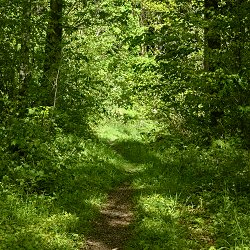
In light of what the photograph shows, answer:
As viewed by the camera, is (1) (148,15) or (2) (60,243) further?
(1) (148,15)

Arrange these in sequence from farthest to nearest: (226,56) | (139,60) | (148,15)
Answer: (148,15) < (139,60) < (226,56)

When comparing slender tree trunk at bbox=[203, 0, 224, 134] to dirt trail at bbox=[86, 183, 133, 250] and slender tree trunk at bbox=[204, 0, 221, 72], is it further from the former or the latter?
dirt trail at bbox=[86, 183, 133, 250]

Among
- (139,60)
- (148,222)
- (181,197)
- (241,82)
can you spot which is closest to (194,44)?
(241,82)

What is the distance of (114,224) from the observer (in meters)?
10.1

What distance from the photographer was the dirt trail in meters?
8.80

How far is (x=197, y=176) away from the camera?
44.1 feet

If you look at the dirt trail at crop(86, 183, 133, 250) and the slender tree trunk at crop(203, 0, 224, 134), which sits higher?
the slender tree trunk at crop(203, 0, 224, 134)

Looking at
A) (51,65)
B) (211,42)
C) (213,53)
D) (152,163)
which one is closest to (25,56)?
(51,65)

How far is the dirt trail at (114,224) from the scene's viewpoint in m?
8.80

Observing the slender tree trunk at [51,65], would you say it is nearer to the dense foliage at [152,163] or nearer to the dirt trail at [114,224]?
the dense foliage at [152,163]

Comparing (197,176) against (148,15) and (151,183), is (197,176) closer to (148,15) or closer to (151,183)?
(151,183)

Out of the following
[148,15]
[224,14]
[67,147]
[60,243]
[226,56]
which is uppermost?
[148,15]

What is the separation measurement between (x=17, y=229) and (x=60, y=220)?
1.17 metres

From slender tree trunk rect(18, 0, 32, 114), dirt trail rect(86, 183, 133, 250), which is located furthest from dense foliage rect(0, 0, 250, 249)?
dirt trail rect(86, 183, 133, 250)
